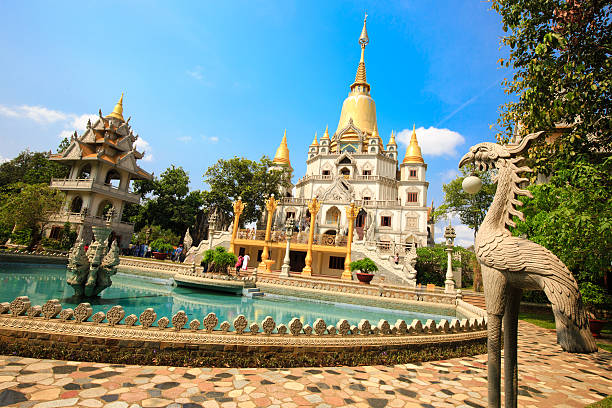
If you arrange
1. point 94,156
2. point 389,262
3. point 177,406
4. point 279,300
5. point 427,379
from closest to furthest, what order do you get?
point 177,406 < point 427,379 < point 279,300 < point 389,262 < point 94,156

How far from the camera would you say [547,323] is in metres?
12.8

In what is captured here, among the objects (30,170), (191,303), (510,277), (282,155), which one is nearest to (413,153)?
(282,155)

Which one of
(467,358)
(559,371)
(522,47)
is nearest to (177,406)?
(467,358)

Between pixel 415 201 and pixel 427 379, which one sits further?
pixel 415 201

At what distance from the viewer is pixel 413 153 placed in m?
38.9

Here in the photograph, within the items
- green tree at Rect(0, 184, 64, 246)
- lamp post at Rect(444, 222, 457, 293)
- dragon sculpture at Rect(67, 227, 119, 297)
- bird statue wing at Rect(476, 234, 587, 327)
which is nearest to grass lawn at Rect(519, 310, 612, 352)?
lamp post at Rect(444, 222, 457, 293)

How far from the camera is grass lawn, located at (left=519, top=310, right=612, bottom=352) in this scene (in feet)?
30.2

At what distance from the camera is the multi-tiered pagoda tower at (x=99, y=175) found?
29.5m

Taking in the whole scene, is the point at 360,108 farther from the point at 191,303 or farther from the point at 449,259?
the point at 191,303

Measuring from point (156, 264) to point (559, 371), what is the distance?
1927 cm

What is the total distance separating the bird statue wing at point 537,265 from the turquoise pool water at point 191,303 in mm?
8709

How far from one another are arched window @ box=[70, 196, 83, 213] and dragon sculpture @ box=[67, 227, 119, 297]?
24899 millimetres

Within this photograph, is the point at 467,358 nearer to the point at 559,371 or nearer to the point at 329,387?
the point at 559,371

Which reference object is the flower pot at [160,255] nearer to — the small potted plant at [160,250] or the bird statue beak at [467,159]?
the small potted plant at [160,250]
